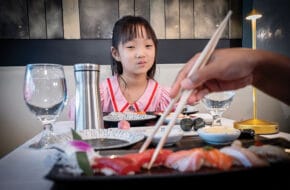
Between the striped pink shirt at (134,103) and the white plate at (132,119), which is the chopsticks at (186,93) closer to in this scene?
the white plate at (132,119)

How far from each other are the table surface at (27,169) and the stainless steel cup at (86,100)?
0.67ft

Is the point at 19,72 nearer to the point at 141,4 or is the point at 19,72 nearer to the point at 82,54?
the point at 82,54

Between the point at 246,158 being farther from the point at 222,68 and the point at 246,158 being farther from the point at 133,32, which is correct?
the point at 133,32

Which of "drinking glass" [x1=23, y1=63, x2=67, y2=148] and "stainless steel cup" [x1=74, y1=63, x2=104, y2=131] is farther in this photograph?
"stainless steel cup" [x1=74, y1=63, x2=104, y2=131]

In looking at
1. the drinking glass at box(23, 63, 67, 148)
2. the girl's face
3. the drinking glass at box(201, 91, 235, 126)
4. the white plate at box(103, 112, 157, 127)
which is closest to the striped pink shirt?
the girl's face

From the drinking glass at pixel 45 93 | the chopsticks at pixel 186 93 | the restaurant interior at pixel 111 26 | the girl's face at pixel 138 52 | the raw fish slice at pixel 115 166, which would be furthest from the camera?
the restaurant interior at pixel 111 26

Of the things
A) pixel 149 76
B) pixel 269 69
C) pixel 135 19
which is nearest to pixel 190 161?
pixel 269 69

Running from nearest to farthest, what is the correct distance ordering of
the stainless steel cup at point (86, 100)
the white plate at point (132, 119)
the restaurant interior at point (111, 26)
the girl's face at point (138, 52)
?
Result: the stainless steel cup at point (86, 100), the white plate at point (132, 119), the girl's face at point (138, 52), the restaurant interior at point (111, 26)

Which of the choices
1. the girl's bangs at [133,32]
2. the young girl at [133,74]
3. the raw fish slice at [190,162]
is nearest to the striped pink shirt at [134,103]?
the young girl at [133,74]

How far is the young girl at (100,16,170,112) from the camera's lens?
5.83 ft

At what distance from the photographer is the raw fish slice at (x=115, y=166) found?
39cm

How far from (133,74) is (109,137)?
123 cm

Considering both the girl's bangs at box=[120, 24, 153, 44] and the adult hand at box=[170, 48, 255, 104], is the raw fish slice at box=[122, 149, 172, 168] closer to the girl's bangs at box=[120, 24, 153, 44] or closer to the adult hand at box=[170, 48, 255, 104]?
the adult hand at box=[170, 48, 255, 104]

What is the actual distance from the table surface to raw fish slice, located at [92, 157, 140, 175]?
0.08 m
